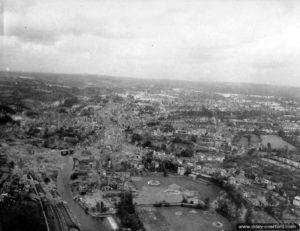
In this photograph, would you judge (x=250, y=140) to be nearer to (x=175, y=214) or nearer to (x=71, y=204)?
(x=175, y=214)

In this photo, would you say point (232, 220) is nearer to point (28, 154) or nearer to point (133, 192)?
point (133, 192)

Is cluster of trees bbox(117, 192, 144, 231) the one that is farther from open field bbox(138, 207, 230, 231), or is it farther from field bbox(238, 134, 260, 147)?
field bbox(238, 134, 260, 147)

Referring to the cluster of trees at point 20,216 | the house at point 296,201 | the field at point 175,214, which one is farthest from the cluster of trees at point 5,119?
the house at point 296,201

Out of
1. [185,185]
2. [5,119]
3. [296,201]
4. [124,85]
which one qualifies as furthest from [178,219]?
[124,85]

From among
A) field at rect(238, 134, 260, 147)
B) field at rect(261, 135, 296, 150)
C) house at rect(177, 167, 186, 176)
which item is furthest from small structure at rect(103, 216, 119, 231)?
field at rect(261, 135, 296, 150)

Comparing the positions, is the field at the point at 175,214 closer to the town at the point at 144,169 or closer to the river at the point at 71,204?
the town at the point at 144,169

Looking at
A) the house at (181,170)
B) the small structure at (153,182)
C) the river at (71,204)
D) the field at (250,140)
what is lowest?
the river at (71,204)
